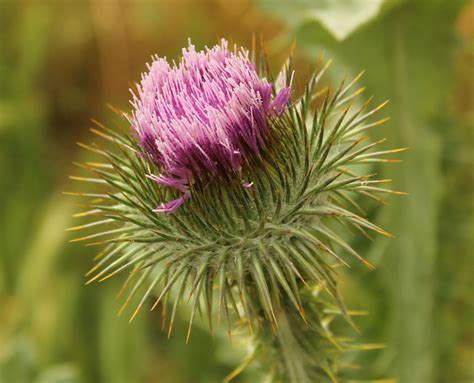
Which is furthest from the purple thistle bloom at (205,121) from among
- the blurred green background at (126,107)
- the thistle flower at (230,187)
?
the blurred green background at (126,107)

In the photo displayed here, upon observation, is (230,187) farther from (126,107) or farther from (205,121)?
(126,107)

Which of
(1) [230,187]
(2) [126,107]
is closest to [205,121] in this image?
(1) [230,187]

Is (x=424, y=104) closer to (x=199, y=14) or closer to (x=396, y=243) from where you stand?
(x=396, y=243)

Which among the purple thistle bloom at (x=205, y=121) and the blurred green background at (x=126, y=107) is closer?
the purple thistle bloom at (x=205, y=121)

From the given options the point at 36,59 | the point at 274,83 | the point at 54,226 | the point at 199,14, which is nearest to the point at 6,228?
the point at 54,226

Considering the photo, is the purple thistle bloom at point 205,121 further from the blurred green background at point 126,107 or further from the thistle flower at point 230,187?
the blurred green background at point 126,107
